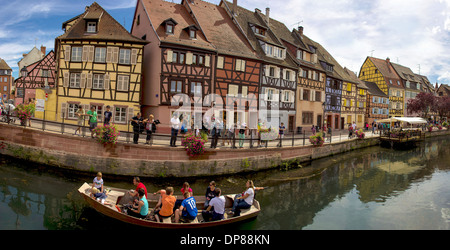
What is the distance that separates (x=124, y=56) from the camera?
Answer: 21281 millimetres

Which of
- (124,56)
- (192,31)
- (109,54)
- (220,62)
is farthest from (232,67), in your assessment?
(109,54)

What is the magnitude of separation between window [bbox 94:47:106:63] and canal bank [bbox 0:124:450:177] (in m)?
8.19

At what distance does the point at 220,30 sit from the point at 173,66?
7.34m

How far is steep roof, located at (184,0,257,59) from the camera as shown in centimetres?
2484

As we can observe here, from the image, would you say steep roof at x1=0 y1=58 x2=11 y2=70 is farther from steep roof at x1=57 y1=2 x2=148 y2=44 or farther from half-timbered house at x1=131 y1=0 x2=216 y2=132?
half-timbered house at x1=131 y1=0 x2=216 y2=132

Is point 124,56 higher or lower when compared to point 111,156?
higher

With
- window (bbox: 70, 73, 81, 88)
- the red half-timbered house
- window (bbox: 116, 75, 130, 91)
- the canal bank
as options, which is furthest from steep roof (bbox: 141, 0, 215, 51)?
the red half-timbered house

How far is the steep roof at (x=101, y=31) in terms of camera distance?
20781 millimetres

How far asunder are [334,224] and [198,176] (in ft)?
23.8

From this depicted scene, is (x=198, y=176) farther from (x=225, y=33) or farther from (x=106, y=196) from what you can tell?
(x=225, y=33)

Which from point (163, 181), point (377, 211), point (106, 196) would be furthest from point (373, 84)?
point (106, 196)

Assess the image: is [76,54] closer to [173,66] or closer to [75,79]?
[75,79]

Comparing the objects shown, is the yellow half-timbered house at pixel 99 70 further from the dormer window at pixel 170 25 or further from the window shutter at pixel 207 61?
the window shutter at pixel 207 61

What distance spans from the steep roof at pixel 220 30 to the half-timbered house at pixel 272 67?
34.1 inches
